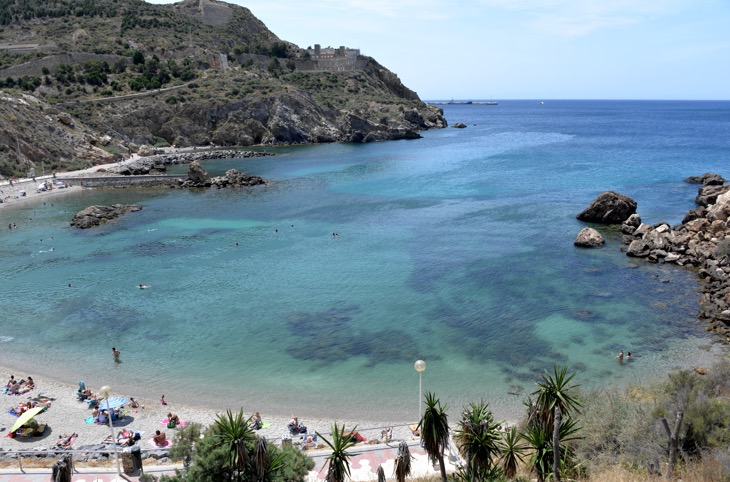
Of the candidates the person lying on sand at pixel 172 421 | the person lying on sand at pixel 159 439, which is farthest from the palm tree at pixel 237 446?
the person lying on sand at pixel 172 421

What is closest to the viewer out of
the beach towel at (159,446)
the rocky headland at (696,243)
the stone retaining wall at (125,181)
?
the beach towel at (159,446)

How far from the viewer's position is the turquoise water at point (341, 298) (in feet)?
84.1

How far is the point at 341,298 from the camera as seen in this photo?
114 ft

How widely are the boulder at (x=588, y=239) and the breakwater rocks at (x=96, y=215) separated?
151 feet

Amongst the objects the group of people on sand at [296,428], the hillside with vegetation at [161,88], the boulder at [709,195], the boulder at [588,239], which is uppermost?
the hillside with vegetation at [161,88]

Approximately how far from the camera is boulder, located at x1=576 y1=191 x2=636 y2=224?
49891 mm

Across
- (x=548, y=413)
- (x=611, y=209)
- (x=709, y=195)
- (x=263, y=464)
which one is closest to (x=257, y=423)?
(x=263, y=464)

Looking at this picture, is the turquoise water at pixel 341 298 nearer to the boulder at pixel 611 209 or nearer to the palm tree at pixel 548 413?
the boulder at pixel 611 209

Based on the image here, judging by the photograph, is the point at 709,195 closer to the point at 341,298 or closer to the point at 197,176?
the point at 341,298

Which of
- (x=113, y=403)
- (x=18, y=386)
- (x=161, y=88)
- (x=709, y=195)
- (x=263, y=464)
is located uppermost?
(x=161, y=88)

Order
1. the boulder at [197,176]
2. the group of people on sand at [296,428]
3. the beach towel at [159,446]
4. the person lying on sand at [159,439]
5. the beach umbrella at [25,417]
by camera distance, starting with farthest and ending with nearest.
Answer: the boulder at [197,176], the group of people on sand at [296,428], the beach umbrella at [25,417], the person lying on sand at [159,439], the beach towel at [159,446]

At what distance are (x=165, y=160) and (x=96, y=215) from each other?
37.6 m

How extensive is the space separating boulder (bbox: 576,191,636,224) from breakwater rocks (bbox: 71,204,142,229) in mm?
48716

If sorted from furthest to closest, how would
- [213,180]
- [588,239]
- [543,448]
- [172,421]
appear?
[213,180]
[588,239]
[172,421]
[543,448]
